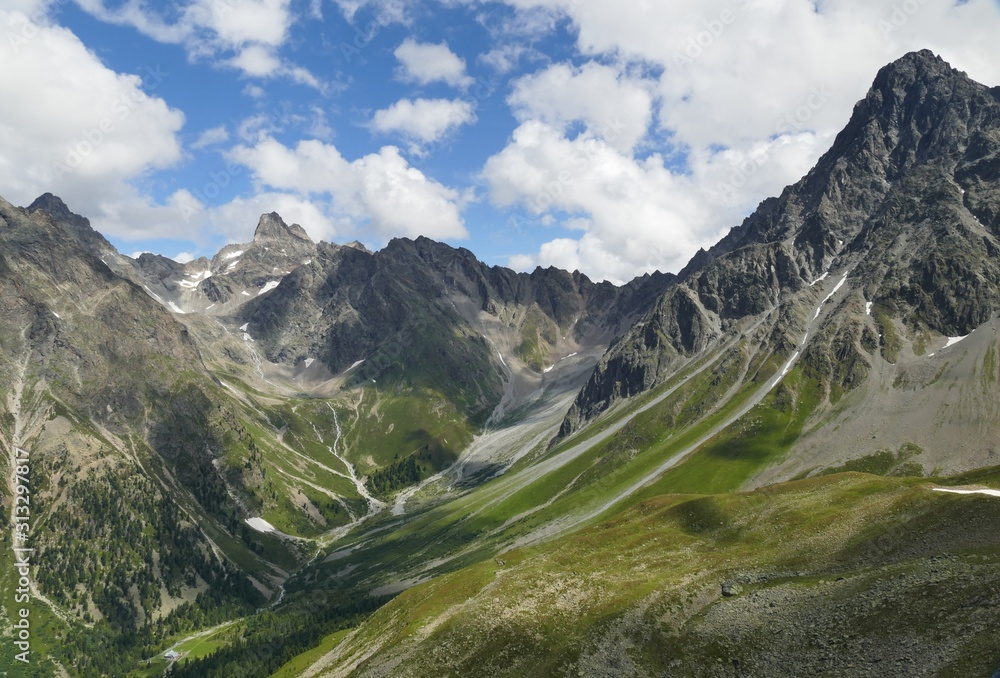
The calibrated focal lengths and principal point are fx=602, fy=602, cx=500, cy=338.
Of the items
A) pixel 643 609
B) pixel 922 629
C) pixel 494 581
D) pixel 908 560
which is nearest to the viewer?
pixel 922 629

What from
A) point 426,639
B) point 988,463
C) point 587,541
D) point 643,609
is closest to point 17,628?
point 426,639

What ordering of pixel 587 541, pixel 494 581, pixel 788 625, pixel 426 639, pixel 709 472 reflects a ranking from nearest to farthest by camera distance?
pixel 788 625 < pixel 426 639 < pixel 494 581 < pixel 587 541 < pixel 709 472

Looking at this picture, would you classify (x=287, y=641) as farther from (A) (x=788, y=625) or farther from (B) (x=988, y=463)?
(B) (x=988, y=463)

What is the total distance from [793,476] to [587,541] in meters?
111

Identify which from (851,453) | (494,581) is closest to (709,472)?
(851,453)

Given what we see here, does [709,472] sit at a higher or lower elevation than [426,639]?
lower

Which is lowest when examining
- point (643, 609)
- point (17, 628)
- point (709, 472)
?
point (709, 472)

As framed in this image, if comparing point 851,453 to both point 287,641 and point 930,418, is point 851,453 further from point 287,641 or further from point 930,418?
point 287,641

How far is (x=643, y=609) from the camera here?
227ft

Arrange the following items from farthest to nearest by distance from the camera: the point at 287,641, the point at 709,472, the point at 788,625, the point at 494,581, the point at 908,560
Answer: the point at 709,472 < the point at 287,641 < the point at 494,581 < the point at 908,560 < the point at 788,625

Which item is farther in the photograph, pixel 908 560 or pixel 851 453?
pixel 851 453

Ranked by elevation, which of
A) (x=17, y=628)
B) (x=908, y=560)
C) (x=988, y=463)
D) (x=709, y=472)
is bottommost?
(x=988, y=463)

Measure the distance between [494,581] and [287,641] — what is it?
398 feet

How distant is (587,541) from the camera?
100188 mm
